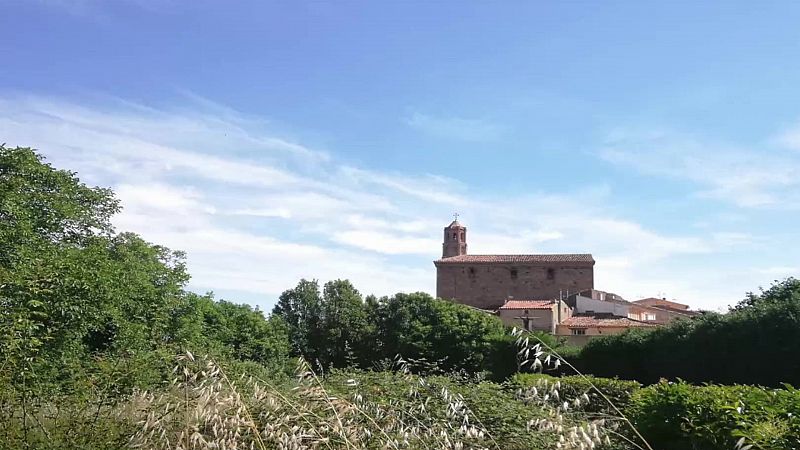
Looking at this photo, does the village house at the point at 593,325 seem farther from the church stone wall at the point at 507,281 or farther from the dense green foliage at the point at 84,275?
the dense green foliage at the point at 84,275

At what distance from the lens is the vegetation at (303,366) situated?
144 inches

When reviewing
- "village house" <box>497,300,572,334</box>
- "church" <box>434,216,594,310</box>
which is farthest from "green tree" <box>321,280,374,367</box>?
"church" <box>434,216,594,310</box>

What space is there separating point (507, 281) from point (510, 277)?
0.39 meters

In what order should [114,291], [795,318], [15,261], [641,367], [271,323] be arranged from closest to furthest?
1. [15,261]
2. [114,291]
3. [795,318]
4. [641,367]
5. [271,323]

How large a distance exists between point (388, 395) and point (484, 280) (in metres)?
52.3

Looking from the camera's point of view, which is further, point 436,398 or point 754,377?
point 754,377

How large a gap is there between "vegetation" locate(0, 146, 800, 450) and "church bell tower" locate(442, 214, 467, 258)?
32849mm

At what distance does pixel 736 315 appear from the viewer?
21031mm

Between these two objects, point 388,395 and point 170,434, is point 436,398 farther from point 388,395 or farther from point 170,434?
point 170,434

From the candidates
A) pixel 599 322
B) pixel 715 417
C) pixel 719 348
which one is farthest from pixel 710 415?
pixel 599 322

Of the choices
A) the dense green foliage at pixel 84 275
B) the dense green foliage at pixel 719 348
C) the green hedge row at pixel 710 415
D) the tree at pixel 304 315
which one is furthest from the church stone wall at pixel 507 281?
the green hedge row at pixel 710 415

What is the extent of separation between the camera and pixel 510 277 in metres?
57.1

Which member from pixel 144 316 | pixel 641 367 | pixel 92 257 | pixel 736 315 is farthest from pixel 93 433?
pixel 641 367

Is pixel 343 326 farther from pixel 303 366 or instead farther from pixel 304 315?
pixel 303 366
